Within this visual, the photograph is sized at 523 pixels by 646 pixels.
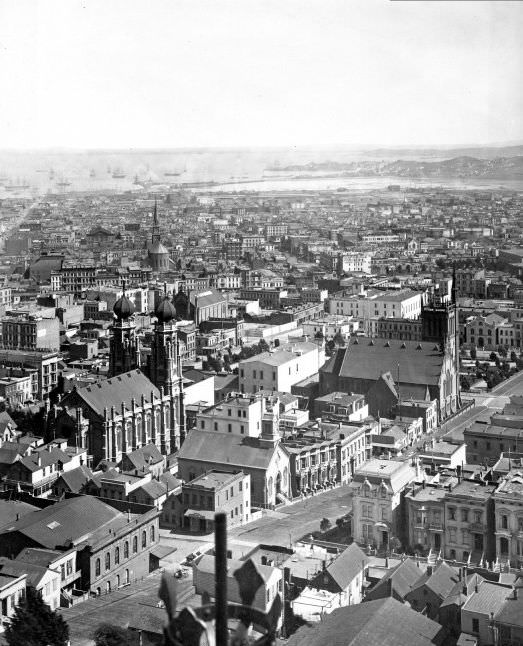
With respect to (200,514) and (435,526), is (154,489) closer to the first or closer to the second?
(200,514)

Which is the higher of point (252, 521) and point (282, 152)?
point (282, 152)

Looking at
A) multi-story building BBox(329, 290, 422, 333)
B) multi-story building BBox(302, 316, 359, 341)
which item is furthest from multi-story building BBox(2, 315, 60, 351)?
multi-story building BBox(329, 290, 422, 333)

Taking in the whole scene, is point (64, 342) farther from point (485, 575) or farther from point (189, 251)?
point (189, 251)

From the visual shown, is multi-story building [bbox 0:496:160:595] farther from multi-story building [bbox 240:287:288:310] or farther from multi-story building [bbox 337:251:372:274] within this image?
multi-story building [bbox 337:251:372:274]

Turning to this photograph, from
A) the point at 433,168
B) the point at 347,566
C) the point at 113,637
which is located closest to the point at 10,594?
the point at 113,637

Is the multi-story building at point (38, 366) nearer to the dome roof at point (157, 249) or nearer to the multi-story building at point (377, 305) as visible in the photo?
the multi-story building at point (377, 305)

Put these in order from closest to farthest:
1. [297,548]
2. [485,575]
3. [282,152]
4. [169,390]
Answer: [485,575], [297,548], [169,390], [282,152]

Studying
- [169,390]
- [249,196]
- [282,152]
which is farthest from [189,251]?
[169,390]
